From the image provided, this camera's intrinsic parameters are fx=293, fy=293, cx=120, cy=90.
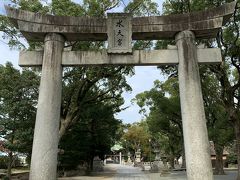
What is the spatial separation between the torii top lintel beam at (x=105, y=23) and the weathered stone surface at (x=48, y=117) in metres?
0.41

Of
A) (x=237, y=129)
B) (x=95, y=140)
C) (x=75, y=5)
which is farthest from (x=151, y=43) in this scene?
(x=95, y=140)

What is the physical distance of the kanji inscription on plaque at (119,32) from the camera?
29.5 ft

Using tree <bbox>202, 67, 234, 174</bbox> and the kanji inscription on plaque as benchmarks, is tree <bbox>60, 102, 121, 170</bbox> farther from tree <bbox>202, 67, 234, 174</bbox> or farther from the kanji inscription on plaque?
the kanji inscription on plaque

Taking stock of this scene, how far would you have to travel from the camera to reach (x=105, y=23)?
362 inches

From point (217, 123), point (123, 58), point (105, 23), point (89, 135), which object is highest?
point (105, 23)

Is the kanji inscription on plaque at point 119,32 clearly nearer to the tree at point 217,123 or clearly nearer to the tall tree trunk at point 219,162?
the tree at point 217,123

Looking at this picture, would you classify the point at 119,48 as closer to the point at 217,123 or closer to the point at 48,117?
the point at 48,117

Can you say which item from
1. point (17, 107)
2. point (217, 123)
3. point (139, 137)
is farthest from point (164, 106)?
point (139, 137)

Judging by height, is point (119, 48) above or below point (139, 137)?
below

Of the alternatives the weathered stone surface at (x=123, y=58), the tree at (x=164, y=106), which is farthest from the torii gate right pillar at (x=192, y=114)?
the tree at (x=164, y=106)

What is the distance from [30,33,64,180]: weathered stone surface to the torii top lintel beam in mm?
411

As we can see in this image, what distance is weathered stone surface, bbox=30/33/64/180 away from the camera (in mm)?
7910

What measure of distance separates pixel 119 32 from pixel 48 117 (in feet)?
11.1

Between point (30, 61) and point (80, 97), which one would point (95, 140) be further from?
point (30, 61)
